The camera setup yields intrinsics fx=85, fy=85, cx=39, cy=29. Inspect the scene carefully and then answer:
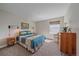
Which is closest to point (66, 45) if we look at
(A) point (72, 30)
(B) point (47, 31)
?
(A) point (72, 30)

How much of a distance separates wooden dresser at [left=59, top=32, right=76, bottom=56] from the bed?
559mm

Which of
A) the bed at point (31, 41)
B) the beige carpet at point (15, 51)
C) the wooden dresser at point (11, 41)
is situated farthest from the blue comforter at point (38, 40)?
the wooden dresser at point (11, 41)

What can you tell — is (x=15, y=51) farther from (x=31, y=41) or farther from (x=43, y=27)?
(x=43, y=27)

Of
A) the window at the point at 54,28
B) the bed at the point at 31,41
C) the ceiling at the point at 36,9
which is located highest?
the ceiling at the point at 36,9

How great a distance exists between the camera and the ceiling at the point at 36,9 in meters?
1.98

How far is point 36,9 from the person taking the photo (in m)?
2.09

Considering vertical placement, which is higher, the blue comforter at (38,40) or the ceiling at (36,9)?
the ceiling at (36,9)

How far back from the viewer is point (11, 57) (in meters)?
1.98

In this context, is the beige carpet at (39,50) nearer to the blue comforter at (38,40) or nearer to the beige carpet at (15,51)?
the beige carpet at (15,51)

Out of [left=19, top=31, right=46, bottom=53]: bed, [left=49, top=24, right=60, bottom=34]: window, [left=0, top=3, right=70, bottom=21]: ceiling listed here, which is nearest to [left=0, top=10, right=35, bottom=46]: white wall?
[left=0, top=3, right=70, bottom=21]: ceiling

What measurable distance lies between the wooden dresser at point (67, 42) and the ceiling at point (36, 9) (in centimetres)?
67

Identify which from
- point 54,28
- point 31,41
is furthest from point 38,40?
point 54,28

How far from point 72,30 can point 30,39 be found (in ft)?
4.06

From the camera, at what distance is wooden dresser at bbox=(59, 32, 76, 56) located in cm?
230
